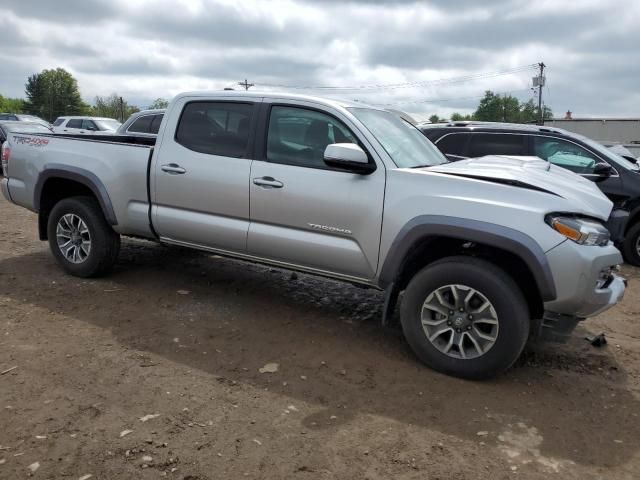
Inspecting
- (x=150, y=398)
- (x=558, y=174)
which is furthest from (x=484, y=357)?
(x=150, y=398)

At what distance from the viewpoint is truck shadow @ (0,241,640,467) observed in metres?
3.29

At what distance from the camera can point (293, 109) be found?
180 inches

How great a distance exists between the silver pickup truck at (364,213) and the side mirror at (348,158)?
11mm

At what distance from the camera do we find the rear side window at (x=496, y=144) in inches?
308

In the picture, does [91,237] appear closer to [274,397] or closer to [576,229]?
[274,397]

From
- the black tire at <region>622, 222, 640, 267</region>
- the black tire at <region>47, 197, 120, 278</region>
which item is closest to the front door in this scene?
the black tire at <region>47, 197, 120, 278</region>

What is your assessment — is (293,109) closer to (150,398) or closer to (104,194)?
(104,194)

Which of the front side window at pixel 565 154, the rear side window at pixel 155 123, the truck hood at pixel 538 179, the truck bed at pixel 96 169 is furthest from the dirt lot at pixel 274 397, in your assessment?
the rear side window at pixel 155 123

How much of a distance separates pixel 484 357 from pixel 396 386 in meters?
0.62

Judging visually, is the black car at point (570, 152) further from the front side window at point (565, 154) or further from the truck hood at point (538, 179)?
the truck hood at point (538, 179)

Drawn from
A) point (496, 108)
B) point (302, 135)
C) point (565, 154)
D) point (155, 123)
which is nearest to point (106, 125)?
point (155, 123)

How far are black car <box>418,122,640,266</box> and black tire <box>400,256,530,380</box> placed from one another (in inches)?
155

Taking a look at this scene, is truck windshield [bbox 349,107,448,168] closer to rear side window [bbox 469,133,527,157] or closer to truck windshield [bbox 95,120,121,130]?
rear side window [bbox 469,133,527,157]

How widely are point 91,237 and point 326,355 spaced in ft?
9.21
